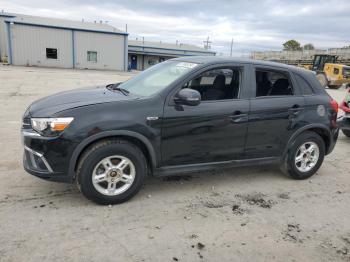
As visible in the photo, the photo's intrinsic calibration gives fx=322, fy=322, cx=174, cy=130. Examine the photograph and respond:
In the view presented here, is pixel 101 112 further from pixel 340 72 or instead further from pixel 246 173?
pixel 340 72

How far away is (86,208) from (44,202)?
0.51 m

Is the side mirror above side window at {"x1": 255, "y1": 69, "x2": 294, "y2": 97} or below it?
below

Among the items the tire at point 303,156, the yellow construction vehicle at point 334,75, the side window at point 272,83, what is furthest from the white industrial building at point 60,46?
the tire at point 303,156

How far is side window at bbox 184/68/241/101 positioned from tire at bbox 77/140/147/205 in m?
1.22

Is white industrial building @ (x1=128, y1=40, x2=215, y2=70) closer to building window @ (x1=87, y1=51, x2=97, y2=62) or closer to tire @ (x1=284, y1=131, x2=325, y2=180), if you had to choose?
building window @ (x1=87, y1=51, x2=97, y2=62)

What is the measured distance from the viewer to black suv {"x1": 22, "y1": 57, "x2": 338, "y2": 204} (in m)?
3.53

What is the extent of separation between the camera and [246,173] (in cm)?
518

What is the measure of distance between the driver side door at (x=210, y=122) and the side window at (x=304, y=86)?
1015mm

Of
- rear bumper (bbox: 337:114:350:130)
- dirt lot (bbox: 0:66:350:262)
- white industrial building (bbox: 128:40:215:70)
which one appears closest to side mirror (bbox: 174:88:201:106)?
dirt lot (bbox: 0:66:350:262)

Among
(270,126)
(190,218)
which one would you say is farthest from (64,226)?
(270,126)

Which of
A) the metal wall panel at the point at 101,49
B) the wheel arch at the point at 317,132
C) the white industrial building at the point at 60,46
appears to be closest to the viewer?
the wheel arch at the point at 317,132

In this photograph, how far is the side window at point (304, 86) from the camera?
4834 mm

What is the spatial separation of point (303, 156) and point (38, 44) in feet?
114

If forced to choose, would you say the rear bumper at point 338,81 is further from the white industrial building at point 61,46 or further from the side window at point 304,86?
the side window at point 304,86
